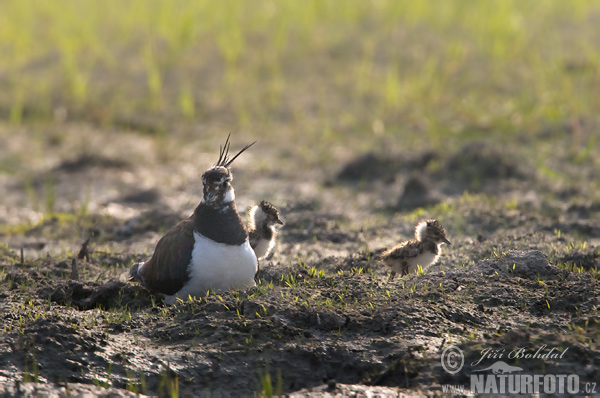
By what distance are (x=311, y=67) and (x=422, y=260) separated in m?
7.81

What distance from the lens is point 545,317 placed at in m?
5.03

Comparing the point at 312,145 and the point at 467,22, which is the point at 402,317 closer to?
the point at 312,145

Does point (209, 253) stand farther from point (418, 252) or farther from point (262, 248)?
point (418, 252)

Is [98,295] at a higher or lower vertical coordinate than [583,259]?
lower

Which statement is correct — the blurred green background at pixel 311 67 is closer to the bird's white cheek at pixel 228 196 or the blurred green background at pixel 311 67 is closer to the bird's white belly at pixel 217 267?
the bird's white cheek at pixel 228 196

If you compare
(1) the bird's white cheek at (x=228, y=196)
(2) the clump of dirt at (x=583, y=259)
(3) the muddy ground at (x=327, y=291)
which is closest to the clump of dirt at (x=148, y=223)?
(3) the muddy ground at (x=327, y=291)

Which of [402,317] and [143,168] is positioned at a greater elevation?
[143,168]

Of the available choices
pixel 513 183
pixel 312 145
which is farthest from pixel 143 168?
pixel 513 183

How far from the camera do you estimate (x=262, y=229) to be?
7039 millimetres

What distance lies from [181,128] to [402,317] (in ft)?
26.1

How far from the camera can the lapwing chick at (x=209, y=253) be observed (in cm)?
554

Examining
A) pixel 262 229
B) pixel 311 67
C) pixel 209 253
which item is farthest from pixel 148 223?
pixel 311 67

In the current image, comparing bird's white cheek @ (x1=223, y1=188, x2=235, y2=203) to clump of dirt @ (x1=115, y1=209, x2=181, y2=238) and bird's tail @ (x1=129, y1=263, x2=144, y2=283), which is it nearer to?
bird's tail @ (x1=129, y1=263, x2=144, y2=283)

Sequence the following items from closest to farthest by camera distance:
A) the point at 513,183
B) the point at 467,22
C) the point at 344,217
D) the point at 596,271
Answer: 1. the point at 596,271
2. the point at 344,217
3. the point at 513,183
4. the point at 467,22
